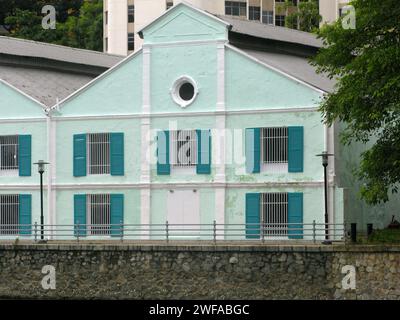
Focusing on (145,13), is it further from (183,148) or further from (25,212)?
(183,148)

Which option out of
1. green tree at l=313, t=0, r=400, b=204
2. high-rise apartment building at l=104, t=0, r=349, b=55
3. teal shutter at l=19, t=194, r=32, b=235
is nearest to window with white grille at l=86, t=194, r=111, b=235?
teal shutter at l=19, t=194, r=32, b=235

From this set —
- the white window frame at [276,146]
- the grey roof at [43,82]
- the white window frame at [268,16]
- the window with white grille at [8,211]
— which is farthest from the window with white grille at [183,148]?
the white window frame at [268,16]

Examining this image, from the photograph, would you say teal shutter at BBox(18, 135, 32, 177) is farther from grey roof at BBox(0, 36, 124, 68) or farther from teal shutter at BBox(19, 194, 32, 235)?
grey roof at BBox(0, 36, 124, 68)

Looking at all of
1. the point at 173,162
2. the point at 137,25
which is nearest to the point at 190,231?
the point at 173,162

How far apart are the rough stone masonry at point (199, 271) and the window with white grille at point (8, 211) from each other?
7.21 meters

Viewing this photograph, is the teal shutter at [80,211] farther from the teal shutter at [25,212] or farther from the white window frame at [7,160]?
the white window frame at [7,160]

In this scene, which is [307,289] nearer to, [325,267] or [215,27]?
[325,267]

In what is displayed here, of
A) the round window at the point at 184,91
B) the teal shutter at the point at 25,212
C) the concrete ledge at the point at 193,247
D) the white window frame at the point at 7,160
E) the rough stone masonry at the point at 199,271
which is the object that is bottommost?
the rough stone masonry at the point at 199,271

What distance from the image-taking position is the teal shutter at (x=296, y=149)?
54.9 m

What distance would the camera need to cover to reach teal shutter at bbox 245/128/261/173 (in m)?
55.7

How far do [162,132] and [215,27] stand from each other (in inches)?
182

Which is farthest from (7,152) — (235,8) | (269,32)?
(235,8)

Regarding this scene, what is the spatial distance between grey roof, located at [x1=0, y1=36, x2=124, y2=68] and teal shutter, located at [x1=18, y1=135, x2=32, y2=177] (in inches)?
213

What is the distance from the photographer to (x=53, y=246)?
51719mm
